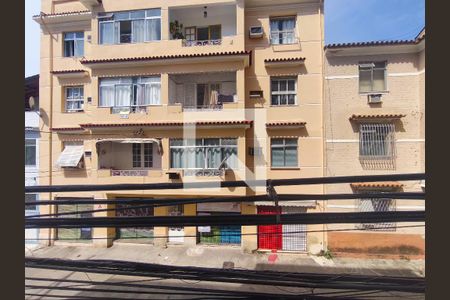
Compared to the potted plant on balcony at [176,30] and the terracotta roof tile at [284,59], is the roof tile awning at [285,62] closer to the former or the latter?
the terracotta roof tile at [284,59]

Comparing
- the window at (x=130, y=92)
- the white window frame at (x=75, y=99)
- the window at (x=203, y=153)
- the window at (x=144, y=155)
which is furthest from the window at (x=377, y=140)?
the white window frame at (x=75, y=99)

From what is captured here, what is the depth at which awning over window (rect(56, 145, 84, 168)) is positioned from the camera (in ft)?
32.0

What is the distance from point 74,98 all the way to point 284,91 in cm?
789

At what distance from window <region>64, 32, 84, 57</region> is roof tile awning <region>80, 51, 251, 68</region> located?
4.90 ft

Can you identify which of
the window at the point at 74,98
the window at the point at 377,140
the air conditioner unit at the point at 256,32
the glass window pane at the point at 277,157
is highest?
the air conditioner unit at the point at 256,32

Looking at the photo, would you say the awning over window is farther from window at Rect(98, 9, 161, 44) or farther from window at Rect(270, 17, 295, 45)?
window at Rect(270, 17, 295, 45)

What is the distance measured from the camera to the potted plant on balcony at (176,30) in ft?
31.6

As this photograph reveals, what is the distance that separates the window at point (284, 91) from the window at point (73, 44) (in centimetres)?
736

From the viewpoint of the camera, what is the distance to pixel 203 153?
897 cm

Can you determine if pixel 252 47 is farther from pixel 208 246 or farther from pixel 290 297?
pixel 290 297

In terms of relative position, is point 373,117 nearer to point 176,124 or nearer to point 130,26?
point 176,124

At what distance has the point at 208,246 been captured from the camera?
9.23m

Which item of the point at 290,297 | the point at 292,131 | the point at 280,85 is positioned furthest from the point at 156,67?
the point at 290,297

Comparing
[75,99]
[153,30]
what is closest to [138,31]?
[153,30]
